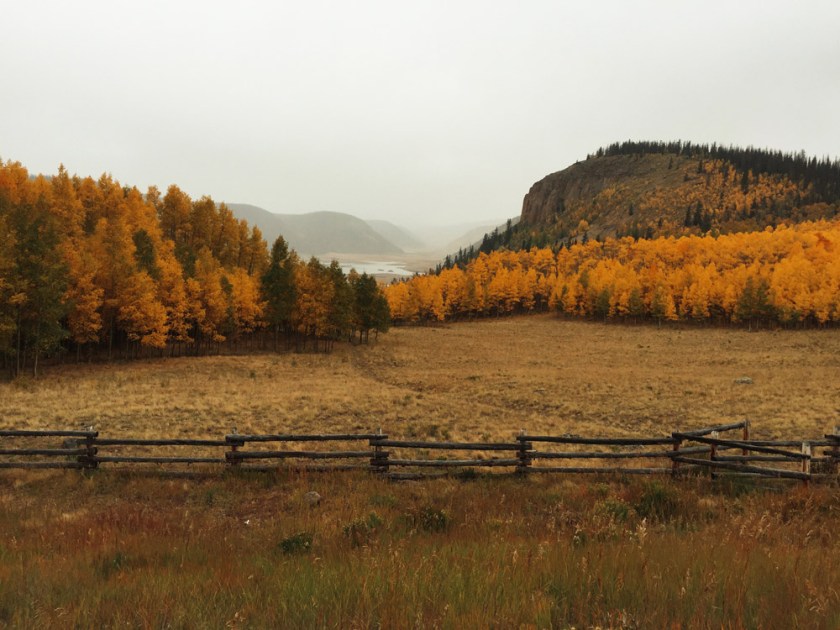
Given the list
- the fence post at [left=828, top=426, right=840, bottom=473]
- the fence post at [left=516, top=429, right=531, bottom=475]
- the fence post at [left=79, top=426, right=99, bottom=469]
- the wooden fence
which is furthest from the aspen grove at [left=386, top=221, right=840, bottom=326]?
the fence post at [left=516, top=429, right=531, bottom=475]

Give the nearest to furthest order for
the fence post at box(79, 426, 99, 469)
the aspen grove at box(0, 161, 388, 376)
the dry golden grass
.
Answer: the fence post at box(79, 426, 99, 469) < the dry golden grass < the aspen grove at box(0, 161, 388, 376)

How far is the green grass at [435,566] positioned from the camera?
3.49 m

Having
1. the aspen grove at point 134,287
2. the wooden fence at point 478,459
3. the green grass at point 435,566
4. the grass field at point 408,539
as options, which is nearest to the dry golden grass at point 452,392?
the grass field at point 408,539

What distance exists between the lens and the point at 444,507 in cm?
947

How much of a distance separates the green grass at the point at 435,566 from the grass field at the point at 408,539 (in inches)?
1.1

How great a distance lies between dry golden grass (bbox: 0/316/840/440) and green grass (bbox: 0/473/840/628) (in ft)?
39.5

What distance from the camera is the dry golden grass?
23.1m

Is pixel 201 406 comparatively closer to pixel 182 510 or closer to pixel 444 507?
pixel 182 510

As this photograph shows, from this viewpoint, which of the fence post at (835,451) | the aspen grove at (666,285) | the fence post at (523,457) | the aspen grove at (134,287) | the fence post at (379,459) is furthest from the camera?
the aspen grove at (666,285)

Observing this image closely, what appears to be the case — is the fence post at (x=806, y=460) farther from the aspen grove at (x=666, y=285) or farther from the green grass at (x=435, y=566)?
the aspen grove at (x=666, y=285)

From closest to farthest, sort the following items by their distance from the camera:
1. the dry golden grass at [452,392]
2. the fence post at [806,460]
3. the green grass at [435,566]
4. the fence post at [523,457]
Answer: the green grass at [435,566] → the fence post at [806,460] → the fence post at [523,457] → the dry golden grass at [452,392]

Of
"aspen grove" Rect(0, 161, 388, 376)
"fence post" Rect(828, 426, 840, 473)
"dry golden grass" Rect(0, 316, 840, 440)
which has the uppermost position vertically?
"aspen grove" Rect(0, 161, 388, 376)

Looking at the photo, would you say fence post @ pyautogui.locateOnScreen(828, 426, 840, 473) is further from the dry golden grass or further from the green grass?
the dry golden grass

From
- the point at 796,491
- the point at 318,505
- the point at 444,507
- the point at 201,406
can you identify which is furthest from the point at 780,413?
the point at 201,406
